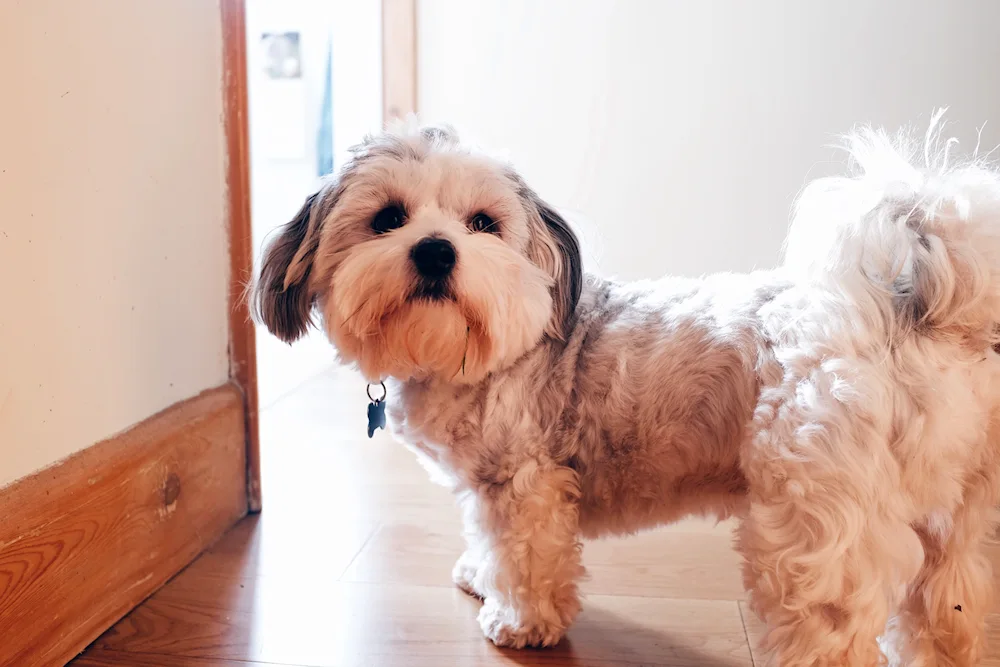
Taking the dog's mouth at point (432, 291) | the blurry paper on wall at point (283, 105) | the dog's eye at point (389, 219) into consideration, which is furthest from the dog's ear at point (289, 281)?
the blurry paper on wall at point (283, 105)

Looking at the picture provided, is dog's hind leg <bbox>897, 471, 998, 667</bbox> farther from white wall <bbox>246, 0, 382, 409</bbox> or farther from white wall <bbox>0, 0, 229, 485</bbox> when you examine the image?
white wall <bbox>246, 0, 382, 409</bbox>

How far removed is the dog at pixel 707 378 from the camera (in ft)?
3.76

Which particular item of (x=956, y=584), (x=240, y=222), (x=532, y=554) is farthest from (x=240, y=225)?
(x=956, y=584)

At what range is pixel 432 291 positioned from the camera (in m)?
1.28

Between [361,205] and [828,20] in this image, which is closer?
Result: [361,205]

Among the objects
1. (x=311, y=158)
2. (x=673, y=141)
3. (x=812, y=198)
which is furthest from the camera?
(x=311, y=158)

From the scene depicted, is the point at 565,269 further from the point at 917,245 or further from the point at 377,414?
the point at 917,245

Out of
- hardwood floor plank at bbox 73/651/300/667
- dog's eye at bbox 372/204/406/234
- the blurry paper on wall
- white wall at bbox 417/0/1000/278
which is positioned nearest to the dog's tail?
dog's eye at bbox 372/204/406/234

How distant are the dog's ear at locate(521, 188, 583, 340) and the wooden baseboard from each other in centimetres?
83

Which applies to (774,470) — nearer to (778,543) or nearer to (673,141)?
(778,543)

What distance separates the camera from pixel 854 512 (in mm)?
1134

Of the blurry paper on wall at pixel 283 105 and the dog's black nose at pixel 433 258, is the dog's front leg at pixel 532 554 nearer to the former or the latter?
the dog's black nose at pixel 433 258

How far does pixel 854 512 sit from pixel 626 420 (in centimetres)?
38

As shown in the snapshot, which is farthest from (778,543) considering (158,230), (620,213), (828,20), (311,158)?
(311,158)
